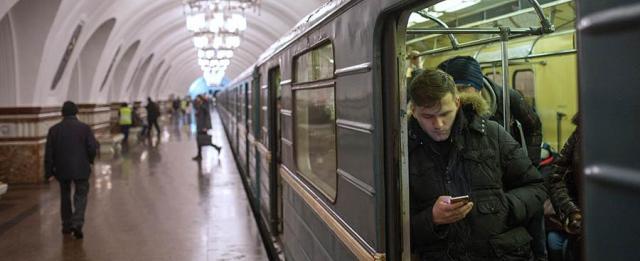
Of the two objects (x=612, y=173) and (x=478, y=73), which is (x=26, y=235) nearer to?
(x=478, y=73)

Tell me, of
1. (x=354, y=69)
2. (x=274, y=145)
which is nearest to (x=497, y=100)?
(x=354, y=69)

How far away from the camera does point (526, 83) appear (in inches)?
310

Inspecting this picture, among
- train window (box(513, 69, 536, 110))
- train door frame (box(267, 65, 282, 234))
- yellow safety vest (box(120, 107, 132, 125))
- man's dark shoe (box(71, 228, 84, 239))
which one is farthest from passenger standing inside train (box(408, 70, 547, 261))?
yellow safety vest (box(120, 107, 132, 125))

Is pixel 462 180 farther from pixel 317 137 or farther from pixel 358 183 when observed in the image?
pixel 317 137

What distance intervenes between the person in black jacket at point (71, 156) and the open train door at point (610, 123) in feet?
23.9

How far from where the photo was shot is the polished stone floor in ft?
23.6

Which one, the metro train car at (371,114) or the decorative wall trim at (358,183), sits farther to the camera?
the decorative wall trim at (358,183)

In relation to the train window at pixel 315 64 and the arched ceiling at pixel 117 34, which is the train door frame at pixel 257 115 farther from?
the arched ceiling at pixel 117 34

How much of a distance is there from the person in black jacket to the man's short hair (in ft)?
19.8

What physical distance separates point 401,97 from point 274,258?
4928mm

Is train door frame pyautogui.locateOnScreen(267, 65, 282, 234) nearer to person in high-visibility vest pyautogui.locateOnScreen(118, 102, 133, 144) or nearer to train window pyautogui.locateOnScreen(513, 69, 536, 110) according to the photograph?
train window pyautogui.locateOnScreen(513, 69, 536, 110)

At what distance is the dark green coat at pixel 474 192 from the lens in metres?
2.72

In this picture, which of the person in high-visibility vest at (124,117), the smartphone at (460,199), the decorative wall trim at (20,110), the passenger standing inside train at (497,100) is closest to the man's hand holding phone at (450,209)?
the smartphone at (460,199)

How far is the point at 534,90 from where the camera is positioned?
7695 millimetres
